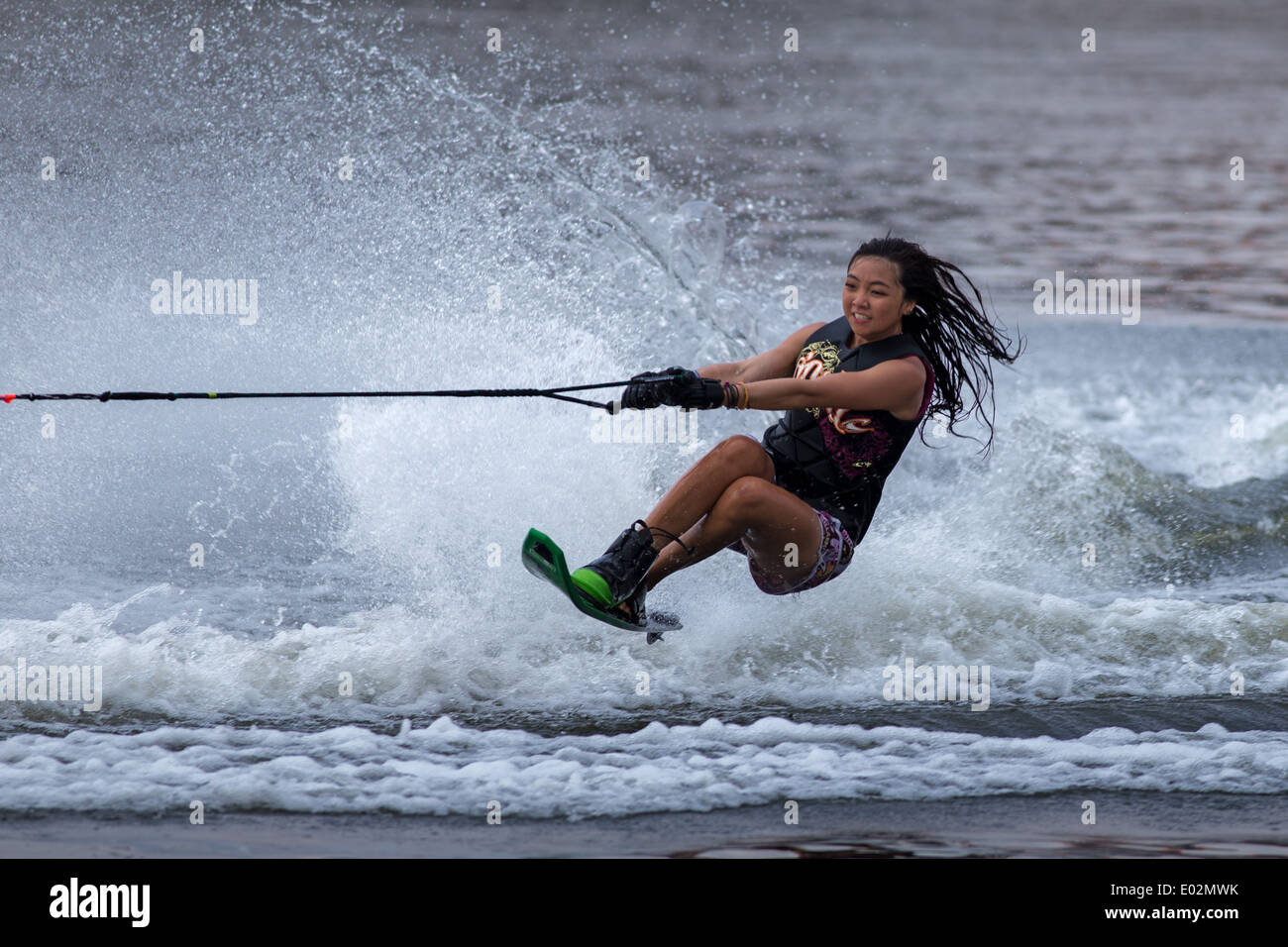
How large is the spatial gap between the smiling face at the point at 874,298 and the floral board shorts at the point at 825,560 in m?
0.67

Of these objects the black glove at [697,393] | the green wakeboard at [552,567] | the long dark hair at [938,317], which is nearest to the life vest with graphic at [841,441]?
the long dark hair at [938,317]

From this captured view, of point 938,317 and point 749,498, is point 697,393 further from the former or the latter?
point 938,317

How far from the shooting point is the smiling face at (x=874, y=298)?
15.5 feet

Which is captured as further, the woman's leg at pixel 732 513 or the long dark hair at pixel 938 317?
the long dark hair at pixel 938 317

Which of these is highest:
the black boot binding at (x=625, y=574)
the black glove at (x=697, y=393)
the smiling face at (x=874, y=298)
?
the smiling face at (x=874, y=298)

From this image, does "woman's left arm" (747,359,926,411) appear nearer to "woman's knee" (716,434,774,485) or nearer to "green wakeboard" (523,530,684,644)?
"woman's knee" (716,434,774,485)

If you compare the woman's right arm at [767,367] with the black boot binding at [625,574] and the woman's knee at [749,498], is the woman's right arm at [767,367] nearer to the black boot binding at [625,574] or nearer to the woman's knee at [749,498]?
the woman's knee at [749,498]

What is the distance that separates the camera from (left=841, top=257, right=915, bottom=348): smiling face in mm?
4734

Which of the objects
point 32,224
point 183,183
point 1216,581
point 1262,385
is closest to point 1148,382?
point 1262,385

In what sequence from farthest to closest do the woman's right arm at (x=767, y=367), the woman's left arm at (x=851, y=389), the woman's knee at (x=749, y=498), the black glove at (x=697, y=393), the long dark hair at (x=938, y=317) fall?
1. the woman's right arm at (x=767, y=367)
2. the long dark hair at (x=938, y=317)
3. the woman's knee at (x=749, y=498)
4. the woman's left arm at (x=851, y=389)
5. the black glove at (x=697, y=393)

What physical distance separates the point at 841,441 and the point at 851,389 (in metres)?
0.32

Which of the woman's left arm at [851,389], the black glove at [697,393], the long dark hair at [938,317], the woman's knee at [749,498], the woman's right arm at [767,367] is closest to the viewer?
the black glove at [697,393]

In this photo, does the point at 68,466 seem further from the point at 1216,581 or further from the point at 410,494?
the point at 1216,581

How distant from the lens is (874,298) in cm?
473
